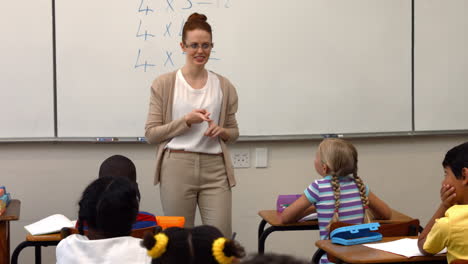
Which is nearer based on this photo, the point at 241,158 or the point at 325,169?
the point at 325,169

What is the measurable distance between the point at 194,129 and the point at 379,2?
207 centimetres

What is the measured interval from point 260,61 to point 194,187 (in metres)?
1.48

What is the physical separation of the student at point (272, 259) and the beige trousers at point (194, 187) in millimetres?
2487

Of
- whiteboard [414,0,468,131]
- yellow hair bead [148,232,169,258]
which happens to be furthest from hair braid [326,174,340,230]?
whiteboard [414,0,468,131]

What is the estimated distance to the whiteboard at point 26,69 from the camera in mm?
4434

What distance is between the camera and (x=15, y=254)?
3.42 metres

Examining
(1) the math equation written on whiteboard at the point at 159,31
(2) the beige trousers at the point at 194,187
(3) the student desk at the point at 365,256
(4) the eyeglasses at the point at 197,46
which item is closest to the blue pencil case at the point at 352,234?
(3) the student desk at the point at 365,256

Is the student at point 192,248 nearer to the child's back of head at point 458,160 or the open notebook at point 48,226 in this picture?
the child's back of head at point 458,160

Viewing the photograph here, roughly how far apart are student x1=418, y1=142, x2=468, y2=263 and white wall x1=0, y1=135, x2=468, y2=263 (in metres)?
2.17

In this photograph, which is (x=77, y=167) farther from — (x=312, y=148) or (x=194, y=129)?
(x=312, y=148)

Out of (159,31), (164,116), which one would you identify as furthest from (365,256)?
(159,31)

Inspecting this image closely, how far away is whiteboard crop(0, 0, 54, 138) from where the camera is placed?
4434 mm

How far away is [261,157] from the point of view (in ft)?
16.1

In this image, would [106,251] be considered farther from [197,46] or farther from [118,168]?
[197,46]
